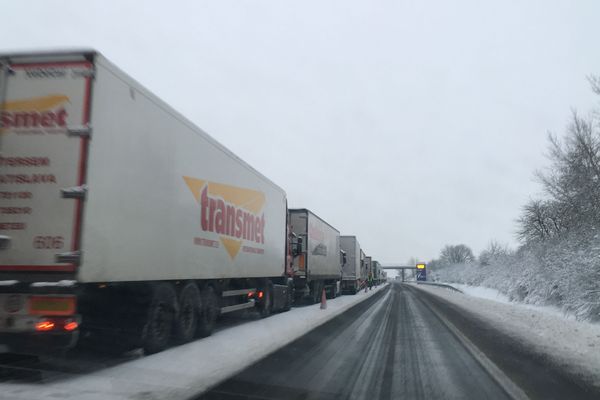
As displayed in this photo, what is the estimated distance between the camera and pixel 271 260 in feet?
52.5

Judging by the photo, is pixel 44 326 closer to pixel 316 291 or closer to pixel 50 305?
pixel 50 305

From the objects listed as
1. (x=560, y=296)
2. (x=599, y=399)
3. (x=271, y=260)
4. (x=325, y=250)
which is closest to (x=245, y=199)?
(x=271, y=260)

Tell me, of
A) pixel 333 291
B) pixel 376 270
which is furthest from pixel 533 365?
pixel 376 270

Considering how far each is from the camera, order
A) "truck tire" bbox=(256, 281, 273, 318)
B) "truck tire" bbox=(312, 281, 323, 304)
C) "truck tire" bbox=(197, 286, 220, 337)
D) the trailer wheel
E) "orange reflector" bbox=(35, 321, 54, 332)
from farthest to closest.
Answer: the trailer wheel < "truck tire" bbox=(312, 281, 323, 304) < "truck tire" bbox=(256, 281, 273, 318) < "truck tire" bbox=(197, 286, 220, 337) < "orange reflector" bbox=(35, 321, 54, 332)

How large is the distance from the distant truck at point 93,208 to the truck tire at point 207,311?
2.09 feet

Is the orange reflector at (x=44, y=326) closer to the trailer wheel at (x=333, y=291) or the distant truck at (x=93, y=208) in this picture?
the distant truck at (x=93, y=208)

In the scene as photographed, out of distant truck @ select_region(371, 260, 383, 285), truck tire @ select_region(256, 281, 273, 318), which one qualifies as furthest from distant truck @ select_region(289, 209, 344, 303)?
distant truck @ select_region(371, 260, 383, 285)

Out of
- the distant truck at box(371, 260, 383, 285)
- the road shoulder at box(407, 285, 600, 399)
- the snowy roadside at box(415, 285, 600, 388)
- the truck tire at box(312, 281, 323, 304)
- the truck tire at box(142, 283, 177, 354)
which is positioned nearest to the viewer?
the road shoulder at box(407, 285, 600, 399)

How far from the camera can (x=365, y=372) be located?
766 cm

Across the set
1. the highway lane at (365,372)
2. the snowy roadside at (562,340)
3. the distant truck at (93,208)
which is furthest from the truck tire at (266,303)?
Answer: the snowy roadside at (562,340)

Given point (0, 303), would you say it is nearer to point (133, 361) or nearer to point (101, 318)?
point (101, 318)

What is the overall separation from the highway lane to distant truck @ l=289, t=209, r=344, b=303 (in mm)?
Answer: 9302

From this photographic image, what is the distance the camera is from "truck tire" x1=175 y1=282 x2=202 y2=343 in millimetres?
9578

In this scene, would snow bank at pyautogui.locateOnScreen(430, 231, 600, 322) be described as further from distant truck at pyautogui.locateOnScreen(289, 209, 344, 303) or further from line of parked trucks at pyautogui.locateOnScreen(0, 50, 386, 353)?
line of parked trucks at pyautogui.locateOnScreen(0, 50, 386, 353)
